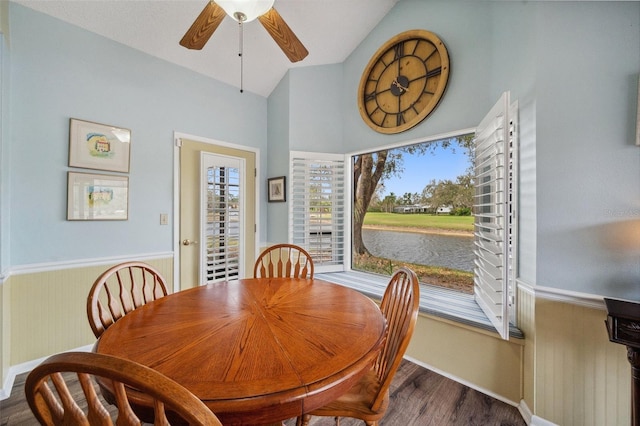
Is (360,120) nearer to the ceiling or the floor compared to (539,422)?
nearer to the ceiling

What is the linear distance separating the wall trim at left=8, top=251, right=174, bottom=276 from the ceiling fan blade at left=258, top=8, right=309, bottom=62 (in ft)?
7.15

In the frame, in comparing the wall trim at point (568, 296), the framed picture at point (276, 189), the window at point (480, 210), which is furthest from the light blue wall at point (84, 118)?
the wall trim at point (568, 296)

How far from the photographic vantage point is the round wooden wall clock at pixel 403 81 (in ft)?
7.34

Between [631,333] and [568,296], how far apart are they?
304mm

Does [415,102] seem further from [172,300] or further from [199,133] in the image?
[172,300]

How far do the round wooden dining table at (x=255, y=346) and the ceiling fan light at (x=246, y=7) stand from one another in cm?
158

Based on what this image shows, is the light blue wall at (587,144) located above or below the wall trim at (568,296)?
above

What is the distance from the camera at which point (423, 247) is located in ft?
8.28

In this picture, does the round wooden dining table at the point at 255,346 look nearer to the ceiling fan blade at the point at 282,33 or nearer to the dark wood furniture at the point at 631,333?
the dark wood furniture at the point at 631,333

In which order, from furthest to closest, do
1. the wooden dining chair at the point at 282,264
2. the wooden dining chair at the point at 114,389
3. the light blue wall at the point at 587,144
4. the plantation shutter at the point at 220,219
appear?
the plantation shutter at the point at 220,219 < the wooden dining chair at the point at 282,264 < the light blue wall at the point at 587,144 < the wooden dining chair at the point at 114,389

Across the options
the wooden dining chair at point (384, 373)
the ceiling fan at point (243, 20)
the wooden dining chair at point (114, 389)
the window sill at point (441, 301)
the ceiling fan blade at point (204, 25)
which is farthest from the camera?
the window sill at point (441, 301)

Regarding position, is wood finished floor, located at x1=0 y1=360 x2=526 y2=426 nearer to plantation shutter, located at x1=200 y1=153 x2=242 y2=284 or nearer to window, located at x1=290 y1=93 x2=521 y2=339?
window, located at x1=290 y1=93 x2=521 y2=339

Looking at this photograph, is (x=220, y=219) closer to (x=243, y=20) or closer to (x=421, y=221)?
(x=243, y=20)

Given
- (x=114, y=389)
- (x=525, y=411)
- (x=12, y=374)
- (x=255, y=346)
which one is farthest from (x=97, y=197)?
(x=525, y=411)
